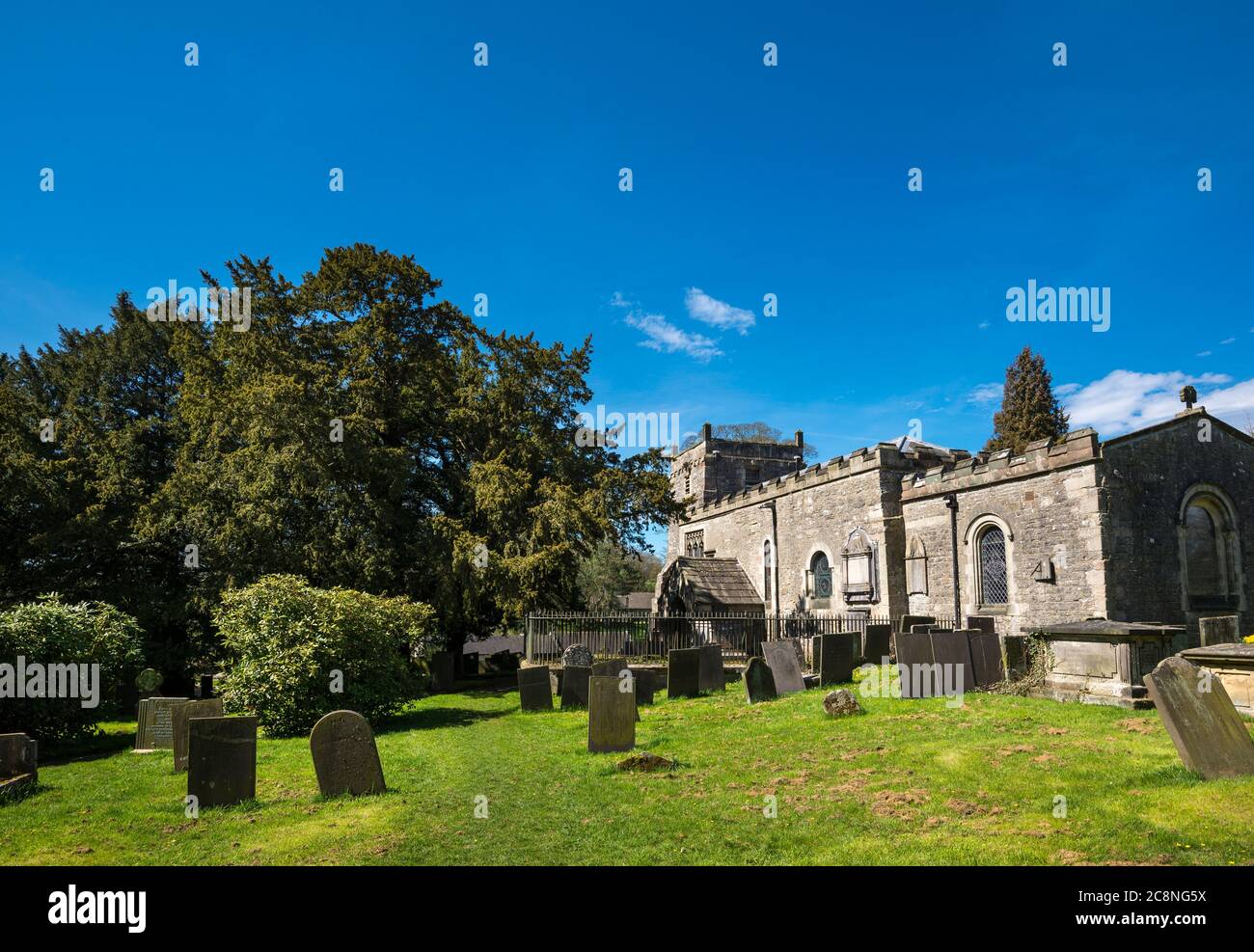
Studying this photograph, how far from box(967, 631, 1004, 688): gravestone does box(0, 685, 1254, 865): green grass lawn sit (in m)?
1.30

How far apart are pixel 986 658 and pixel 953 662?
0.60 metres

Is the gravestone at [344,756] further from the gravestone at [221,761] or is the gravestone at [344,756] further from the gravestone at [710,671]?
the gravestone at [710,671]

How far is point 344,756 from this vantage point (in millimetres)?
7445

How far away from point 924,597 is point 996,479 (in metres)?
3.54

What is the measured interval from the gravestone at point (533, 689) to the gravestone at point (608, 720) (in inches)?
194

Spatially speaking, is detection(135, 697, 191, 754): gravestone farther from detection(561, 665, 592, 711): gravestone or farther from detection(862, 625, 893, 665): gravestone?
detection(862, 625, 893, 665): gravestone

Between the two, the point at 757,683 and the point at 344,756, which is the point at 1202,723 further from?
the point at 344,756

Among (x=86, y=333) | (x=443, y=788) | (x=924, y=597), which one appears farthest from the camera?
(x=86, y=333)

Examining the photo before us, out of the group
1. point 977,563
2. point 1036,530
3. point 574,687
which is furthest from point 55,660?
point 1036,530

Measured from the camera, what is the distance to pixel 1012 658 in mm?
11352

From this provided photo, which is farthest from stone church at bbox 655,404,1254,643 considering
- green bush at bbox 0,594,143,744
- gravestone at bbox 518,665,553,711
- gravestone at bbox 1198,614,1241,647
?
green bush at bbox 0,594,143,744
